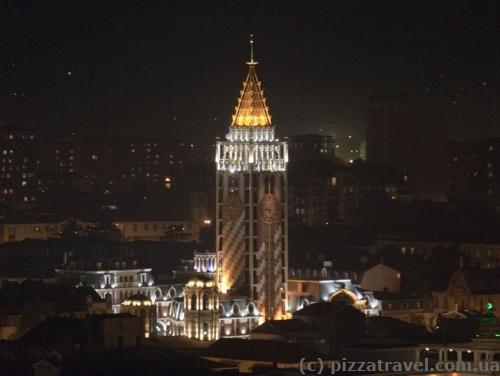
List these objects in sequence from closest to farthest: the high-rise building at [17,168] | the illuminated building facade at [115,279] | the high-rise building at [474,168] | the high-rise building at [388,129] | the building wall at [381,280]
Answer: the illuminated building facade at [115,279] → the building wall at [381,280] → the high-rise building at [474,168] → the high-rise building at [388,129] → the high-rise building at [17,168]

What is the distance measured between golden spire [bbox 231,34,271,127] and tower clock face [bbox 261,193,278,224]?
9.86 ft

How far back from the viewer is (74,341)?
9019 centimetres

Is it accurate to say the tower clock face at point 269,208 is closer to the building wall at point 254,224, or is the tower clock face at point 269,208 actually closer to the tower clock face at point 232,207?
the building wall at point 254,224

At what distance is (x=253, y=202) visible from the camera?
105062 mm

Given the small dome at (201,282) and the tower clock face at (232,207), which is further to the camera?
the tower clock face at (232,207)

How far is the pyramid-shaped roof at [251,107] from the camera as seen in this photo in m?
105

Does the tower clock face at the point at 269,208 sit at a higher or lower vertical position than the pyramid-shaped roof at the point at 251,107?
lower

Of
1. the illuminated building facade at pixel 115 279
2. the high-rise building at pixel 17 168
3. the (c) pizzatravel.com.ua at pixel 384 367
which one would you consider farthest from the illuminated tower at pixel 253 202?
the high-rise building at pixel 17 168

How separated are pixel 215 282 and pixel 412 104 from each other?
243 ft

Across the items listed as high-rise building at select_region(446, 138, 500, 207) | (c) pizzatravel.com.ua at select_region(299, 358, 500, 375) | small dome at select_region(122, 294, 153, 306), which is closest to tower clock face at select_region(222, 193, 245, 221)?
small dome at select_region(122, 294, 153, 306)

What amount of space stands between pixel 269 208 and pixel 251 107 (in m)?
4.27

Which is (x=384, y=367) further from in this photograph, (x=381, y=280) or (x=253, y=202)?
(x=381, y=280)

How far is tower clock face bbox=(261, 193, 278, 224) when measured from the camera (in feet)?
344

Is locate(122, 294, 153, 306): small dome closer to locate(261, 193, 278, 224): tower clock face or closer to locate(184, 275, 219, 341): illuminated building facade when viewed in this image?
locate(184, 275, 219, 341): illuminated building facade
